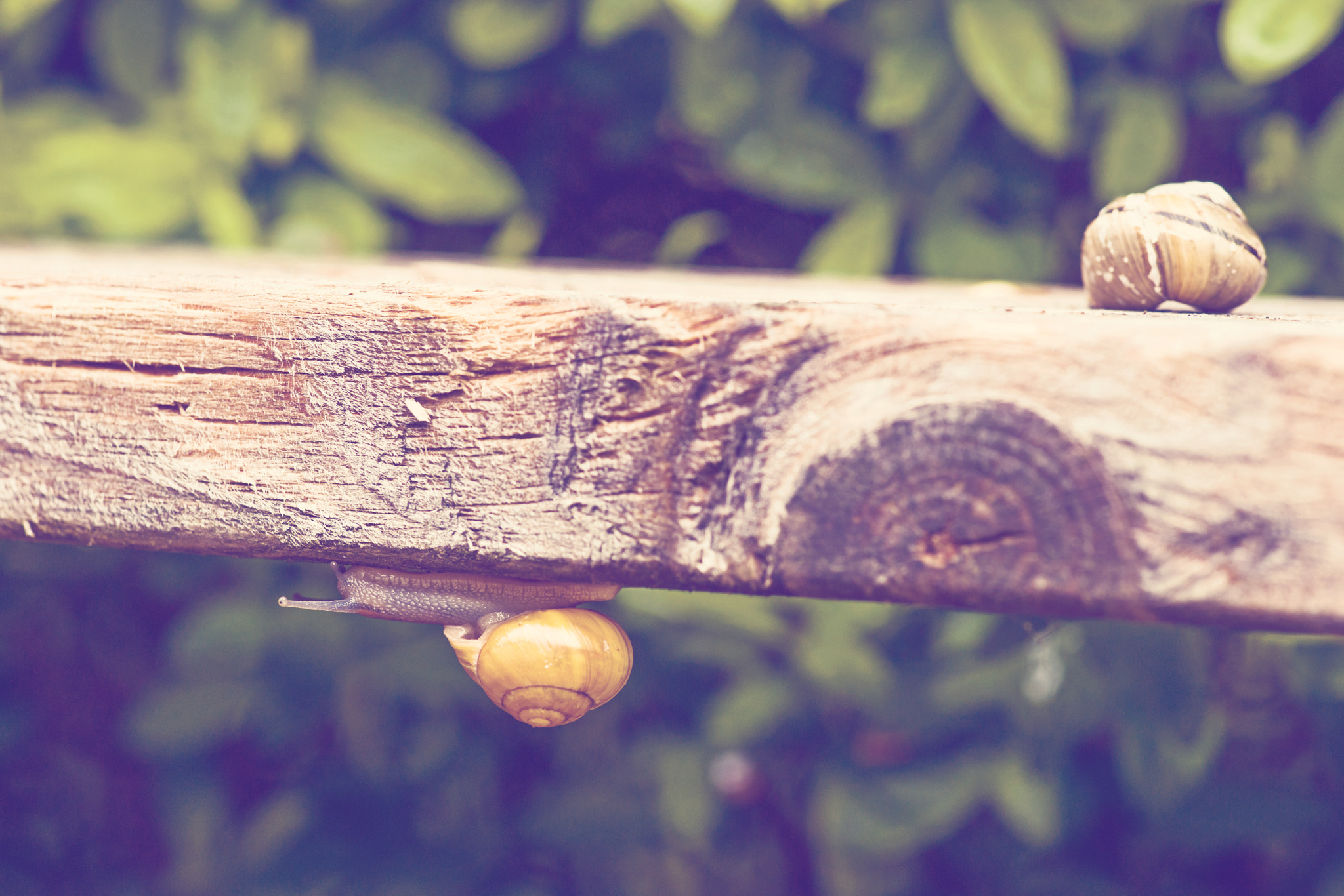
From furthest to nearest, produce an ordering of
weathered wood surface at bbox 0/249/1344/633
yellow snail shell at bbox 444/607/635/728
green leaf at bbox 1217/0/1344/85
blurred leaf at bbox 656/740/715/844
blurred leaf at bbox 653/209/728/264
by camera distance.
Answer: blurred leaf at bbox 653/209/728/264, blurred leaf at bbox 656/740/715/844, green leaf at bbox 1217/0/1344/85, yellow snail shell at bbox 444/607/635/728, weathered wood surface at bbox 0/249/1344/633

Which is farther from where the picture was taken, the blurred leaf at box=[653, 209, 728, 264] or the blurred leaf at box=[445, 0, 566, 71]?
the blurred leaf at box=[653, 209, 728, 264]

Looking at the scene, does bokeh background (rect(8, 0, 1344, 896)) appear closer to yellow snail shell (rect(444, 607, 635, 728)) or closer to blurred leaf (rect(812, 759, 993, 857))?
blurred leaf (rect(812, 759, 993, 857))

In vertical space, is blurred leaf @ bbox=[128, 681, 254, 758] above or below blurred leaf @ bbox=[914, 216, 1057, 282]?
below

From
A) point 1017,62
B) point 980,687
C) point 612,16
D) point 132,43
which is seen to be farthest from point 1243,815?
point 132,43

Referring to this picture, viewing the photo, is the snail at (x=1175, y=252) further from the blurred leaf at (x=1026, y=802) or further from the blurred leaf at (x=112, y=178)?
the blurred leaf at (x=112, y=178)

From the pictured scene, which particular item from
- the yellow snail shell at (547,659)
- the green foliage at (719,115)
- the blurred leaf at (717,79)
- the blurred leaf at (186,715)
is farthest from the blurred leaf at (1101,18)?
the blurred leaf at (186,715)

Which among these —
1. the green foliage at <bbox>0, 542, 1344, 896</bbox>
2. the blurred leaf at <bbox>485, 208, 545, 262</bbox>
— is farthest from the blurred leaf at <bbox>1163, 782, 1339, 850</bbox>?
the blurred leaf at <bbox>485, 208, 545, 262</bbox>

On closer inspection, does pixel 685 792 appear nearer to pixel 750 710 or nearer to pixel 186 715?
pixel 750 710

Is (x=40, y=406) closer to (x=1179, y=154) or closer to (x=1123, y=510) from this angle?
(x=1123, y=510)
